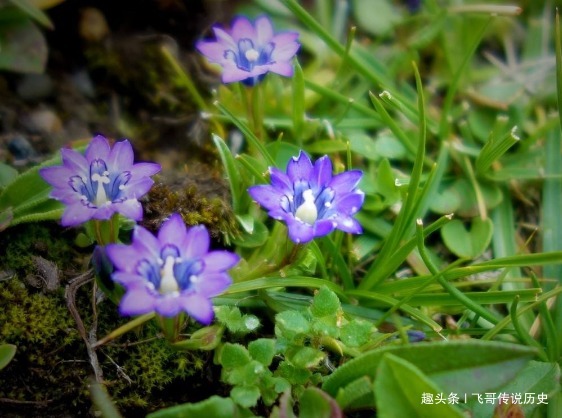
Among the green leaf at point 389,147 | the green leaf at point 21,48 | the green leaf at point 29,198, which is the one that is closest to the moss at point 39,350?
the green leaf at point 29,198

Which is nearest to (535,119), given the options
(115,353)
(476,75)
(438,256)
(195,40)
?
(476,75)

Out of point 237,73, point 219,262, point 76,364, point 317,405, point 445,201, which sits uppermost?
point 237,73

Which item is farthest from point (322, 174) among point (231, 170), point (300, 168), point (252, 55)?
point (252, 55)

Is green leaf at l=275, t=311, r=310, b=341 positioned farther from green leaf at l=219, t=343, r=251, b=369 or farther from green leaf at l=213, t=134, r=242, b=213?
green leaf at l=213, t=134, r=242, b=213

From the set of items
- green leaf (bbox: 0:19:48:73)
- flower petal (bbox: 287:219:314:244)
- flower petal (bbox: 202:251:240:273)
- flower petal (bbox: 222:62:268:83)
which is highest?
flower petal (bbox: 222:62:268:83)

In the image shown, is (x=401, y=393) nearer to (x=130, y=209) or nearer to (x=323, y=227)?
(x=323, y=227)

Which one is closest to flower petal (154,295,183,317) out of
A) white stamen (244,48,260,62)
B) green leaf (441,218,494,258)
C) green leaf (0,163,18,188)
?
green leaf (0,163,18,188)
